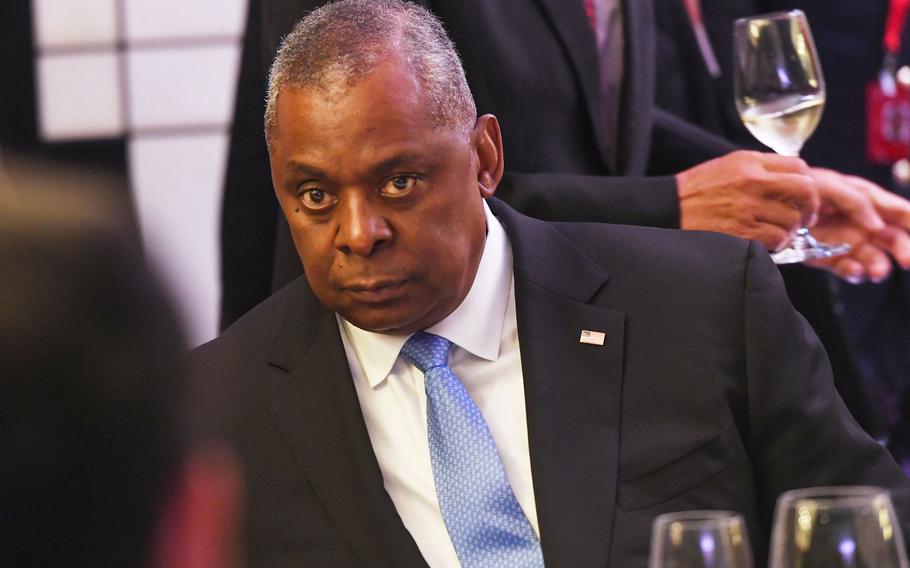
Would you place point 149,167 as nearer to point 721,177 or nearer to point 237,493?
point 721,177

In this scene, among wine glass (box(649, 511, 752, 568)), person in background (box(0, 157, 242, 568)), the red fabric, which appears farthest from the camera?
the red fabric

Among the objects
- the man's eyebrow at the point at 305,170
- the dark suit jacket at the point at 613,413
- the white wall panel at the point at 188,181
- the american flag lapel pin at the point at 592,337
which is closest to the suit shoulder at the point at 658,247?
the dark suit jacket at the point at 613,413

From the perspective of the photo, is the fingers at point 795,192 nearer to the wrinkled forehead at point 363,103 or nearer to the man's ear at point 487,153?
the man's ear at point 487,153

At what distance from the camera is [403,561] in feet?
6.37

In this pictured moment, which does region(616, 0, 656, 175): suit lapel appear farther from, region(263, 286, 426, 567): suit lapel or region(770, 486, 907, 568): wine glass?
region(770, 486, 907, 568): wine glass

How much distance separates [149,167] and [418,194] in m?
4.35

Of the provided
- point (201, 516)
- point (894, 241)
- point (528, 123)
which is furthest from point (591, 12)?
point (201, 516)

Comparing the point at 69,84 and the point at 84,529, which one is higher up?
the point at 84,529

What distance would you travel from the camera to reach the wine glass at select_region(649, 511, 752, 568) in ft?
3.96

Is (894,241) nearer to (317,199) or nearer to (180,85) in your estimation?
(317,199)

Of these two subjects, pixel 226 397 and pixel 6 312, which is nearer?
pixel 6 312

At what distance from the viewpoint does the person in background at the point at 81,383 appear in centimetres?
75

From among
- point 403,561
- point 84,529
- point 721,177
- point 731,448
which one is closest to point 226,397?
point 403,561

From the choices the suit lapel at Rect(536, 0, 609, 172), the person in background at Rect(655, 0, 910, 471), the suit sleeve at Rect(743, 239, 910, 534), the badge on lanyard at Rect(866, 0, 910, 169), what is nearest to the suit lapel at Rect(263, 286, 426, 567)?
the suit sleeve at Rect(743, 239, 910, 534)
